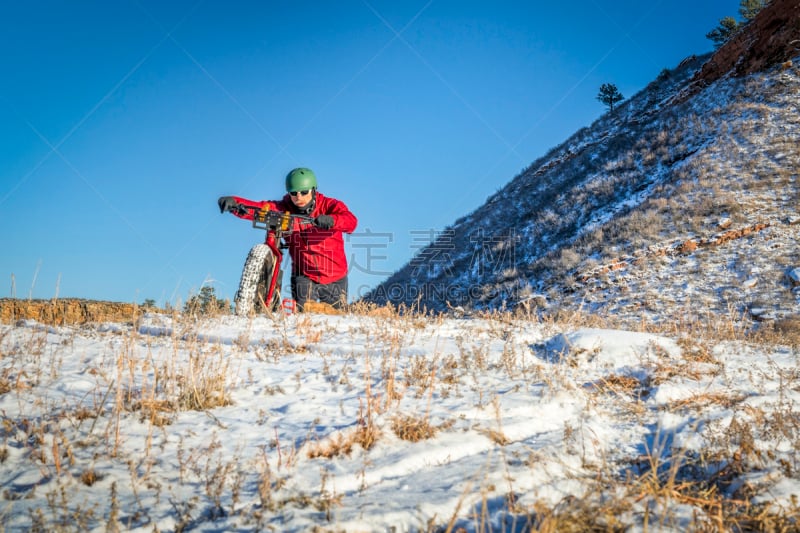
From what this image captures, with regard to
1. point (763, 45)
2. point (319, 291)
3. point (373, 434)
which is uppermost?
point (763, 45)

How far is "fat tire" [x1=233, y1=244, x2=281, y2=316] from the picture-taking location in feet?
24.0

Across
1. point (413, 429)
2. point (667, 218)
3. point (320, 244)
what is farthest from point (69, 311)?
point (667, 218)

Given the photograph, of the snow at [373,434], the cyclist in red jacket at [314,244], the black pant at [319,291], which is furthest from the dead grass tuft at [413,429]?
the black pant at [319,291]

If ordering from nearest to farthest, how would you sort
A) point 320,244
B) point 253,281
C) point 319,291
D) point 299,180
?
point 253,281 → point 299,180 → point 320,244 → point 319,291

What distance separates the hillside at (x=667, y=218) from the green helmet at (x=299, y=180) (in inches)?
229

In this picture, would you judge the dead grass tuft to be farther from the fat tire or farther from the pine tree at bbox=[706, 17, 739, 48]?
the pine tree at bbox=[706, 17, 739, 48]

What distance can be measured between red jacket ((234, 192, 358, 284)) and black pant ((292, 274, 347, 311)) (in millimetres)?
103

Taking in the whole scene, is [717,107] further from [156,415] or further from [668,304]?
[156,415]

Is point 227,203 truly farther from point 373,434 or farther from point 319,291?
point 373,434

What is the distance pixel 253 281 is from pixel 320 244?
1.90m

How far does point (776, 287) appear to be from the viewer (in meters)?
13.6

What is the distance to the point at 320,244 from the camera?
29.4 feet

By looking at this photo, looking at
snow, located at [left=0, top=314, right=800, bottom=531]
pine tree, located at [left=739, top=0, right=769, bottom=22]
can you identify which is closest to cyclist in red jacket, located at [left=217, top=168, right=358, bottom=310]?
snow, located at [left=0, top=314, right=800, bottom=531]

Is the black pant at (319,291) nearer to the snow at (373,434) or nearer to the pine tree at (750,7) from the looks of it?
the snow at (373,434)
